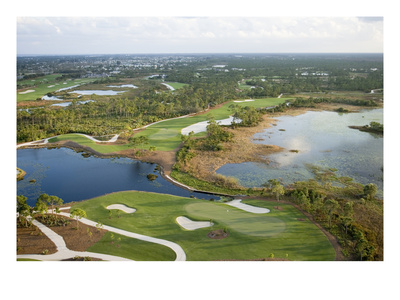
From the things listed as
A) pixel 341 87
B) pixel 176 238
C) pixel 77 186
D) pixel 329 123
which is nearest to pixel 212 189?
pixel 176 238

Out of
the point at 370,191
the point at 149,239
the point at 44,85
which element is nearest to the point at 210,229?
the point at 149,239

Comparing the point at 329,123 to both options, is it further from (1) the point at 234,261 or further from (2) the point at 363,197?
(1) the point at 234,261

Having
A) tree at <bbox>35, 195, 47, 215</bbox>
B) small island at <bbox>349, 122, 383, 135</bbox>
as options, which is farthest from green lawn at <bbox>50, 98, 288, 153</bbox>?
small island at <bbox>349, 122, 383, 135</bbox>

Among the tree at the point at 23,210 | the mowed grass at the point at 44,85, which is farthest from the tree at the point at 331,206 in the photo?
the mowed grass at the point at 44,85

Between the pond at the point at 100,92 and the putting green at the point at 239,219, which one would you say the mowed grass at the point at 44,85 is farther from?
the putting green at the point at 239,219

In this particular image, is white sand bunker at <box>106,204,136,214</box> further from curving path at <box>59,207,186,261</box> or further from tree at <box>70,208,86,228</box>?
tree at <box>70,208,86,228</box>

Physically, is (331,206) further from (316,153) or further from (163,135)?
Answer: (163,135)
